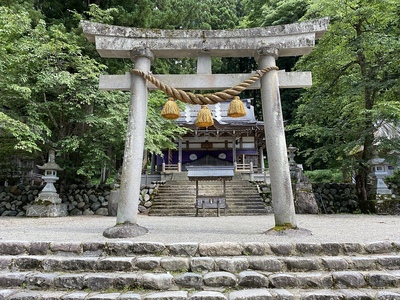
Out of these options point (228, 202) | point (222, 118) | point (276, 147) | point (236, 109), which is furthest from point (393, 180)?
point (222, 118)

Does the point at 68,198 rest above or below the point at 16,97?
below

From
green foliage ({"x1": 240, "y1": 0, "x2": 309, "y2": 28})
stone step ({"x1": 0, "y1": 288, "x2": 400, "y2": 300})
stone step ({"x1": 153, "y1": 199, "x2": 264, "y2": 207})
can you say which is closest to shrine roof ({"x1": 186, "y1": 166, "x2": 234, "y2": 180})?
stone step ({"x1": 153, "y1": 199, "x2": 264, "y2": 207})

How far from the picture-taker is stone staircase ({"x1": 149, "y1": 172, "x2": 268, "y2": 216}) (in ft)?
33.7

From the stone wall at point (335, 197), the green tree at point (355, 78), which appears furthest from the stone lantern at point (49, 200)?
the stone wall at point (335, 197)

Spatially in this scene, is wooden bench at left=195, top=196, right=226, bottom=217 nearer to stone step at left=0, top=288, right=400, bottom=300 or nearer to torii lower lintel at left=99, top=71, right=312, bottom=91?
torii lower lintel at left=99, top=71, right=312, bottom=91

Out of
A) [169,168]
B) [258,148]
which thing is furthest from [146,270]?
[258,148]

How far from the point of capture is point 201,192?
12.6m

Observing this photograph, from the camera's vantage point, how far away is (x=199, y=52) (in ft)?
15.8

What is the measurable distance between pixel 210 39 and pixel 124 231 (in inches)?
138

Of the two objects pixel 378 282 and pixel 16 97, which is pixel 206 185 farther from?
pixel 378 282

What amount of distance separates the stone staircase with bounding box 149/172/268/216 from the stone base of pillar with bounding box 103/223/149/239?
570 centimetres

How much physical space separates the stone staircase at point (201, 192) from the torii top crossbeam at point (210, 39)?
6.39 m

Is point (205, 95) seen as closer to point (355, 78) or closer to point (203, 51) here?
point (203, 51)

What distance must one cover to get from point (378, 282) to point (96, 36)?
17.4ft
